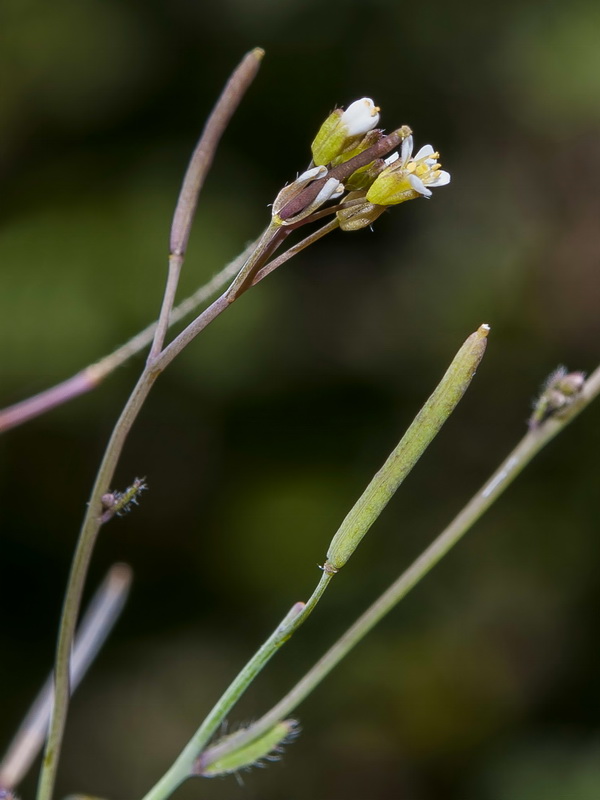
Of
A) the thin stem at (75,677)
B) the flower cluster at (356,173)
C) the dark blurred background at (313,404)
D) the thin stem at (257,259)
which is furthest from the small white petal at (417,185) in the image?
the dark blurred background at (313,404)

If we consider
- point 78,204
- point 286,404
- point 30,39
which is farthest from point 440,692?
point 30,39

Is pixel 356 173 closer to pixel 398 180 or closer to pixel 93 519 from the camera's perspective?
pixel 398 180

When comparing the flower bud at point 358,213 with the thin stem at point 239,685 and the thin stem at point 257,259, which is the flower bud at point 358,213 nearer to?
the thin stem at point 257,259

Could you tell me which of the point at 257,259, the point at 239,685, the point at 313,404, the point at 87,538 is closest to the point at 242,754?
the point at 239,685

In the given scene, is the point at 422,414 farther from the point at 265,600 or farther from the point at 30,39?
the point at 30,39

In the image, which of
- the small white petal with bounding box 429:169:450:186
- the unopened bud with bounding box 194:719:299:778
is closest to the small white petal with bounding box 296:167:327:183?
the small white petal with bounding box 429:169:450:186
